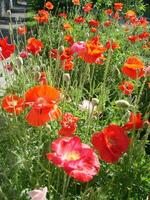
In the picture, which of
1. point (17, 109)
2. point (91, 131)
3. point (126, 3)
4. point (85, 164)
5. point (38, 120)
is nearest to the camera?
point (85, 164)

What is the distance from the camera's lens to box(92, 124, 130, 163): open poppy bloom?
5.40 ft

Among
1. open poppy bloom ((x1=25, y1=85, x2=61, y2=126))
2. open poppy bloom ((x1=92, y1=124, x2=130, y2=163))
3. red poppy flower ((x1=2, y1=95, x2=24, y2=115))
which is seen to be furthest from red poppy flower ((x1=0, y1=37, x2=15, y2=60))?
open poppy bloom ((x1=92, y1=124, x2=130, y2=163))

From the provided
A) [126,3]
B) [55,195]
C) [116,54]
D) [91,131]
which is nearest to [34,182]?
[55,195]

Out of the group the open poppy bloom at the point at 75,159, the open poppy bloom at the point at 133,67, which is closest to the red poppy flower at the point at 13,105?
the open poppy bloom at the point at 75,159

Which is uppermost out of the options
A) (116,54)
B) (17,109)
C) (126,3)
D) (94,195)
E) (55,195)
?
(17,109)

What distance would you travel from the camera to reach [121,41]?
6594 millimetres

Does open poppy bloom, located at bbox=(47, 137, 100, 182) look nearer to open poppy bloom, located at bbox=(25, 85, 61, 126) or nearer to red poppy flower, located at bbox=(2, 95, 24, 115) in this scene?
open poppy bloom, located at bbox=(25, 85, 61, 126)

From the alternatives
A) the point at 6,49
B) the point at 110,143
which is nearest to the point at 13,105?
the point at 110,143

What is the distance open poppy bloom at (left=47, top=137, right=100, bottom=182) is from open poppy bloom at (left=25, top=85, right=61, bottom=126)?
0.15 m

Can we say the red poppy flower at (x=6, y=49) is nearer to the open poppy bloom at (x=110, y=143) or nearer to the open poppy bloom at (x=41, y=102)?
the open poppy bloom at (x=41, y=102)

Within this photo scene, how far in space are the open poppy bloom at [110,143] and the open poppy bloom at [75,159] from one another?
0.16 ft

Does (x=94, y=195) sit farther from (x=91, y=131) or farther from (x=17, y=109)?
(x=91, y=131)

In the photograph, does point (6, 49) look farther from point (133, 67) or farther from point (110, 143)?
point (110, 143)

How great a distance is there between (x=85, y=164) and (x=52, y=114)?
0.39 m
